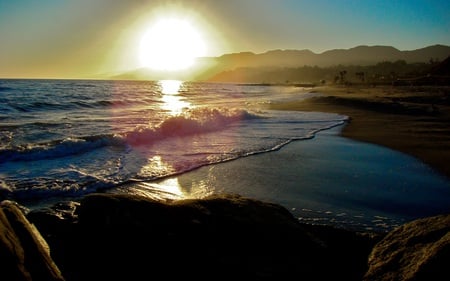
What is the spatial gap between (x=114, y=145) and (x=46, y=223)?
9254mm

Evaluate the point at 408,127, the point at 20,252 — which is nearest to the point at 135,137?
the point at 408,127

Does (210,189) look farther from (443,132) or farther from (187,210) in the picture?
(443,132)

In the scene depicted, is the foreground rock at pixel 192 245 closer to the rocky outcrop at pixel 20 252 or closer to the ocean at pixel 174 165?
the rocky outcrop at pixel 20 252

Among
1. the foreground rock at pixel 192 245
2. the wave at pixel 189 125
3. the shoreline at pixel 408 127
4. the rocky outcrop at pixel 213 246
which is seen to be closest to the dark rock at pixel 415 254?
the rocky outcrop at pixel 213 246

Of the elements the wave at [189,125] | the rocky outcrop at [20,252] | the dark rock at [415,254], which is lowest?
the wave at [189,125]

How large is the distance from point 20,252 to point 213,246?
1652 millimetres

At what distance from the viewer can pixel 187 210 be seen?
4094 mm

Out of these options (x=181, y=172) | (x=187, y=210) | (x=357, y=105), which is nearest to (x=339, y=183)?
(x=181, y=172)

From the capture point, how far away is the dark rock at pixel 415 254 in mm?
2885

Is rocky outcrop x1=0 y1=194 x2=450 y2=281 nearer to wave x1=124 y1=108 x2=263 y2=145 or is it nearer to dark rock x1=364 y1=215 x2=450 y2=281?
dark rock x1=364 y1=215 x2=450 y2=281

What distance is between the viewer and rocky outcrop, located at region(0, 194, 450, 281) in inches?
132

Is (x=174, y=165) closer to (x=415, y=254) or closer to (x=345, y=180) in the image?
(x=345, y=180)

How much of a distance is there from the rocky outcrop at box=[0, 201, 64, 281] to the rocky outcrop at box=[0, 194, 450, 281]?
24 millimetres

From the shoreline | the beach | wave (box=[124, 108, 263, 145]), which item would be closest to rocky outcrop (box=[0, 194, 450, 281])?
the beach
